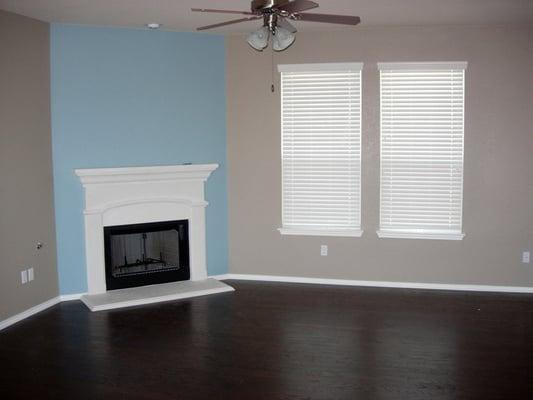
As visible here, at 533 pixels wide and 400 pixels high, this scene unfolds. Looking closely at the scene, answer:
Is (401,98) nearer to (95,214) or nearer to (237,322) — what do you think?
(237,322)

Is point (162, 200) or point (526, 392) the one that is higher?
point (162, 200)

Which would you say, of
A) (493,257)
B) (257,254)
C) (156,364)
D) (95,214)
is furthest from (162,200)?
(493,257)

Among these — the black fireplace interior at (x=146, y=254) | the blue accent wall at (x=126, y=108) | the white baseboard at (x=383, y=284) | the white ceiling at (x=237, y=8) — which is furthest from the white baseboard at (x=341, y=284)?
the white ceiling at (x=237, y=8)

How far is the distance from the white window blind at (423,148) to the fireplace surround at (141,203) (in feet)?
6.10

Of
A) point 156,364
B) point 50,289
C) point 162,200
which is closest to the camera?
point 156,364

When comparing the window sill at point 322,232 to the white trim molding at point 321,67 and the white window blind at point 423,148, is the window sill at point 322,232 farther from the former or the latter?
the white trim molding at point 321,67

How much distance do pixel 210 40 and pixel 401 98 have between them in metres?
2.03

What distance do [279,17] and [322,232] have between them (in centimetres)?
306

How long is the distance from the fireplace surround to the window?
2.97ft

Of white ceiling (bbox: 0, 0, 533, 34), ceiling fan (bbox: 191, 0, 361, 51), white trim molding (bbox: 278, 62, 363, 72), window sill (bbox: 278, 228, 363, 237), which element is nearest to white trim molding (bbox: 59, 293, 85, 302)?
window sill (bbox: 278, 228, 363, 237)

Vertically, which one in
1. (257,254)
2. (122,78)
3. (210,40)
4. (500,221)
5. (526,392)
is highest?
(210,40)

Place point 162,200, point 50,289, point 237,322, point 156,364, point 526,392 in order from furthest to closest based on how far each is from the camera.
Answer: point 162,200 → point 50,289 → point 237,322 → point 156,364 → point 526,392

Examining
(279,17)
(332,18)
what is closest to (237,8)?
(279,17)

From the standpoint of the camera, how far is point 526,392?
12.1ft
